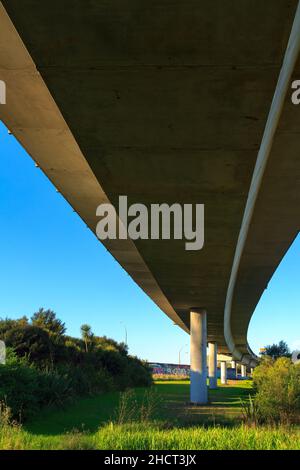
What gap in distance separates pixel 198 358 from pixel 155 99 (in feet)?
82.6

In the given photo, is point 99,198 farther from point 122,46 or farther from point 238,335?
point 238,335

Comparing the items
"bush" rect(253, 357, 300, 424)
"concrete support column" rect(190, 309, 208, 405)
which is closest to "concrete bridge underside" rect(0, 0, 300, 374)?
"bush" rect(253, 357, 300, 424)

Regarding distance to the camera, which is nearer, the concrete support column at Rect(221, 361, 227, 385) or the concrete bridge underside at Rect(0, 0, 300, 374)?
the concrete bridge underside at Rect(0, 0, 300, 374)

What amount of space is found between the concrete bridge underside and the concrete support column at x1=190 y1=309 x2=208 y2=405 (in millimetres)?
17503

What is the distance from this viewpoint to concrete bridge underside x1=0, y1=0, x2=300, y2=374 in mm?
5883

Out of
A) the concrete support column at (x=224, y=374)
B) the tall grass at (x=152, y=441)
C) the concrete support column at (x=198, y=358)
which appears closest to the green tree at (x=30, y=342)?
the concrete support column at (x=198, y=358)

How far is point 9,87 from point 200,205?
5.92 meters

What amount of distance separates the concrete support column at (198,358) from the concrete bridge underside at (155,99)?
1750cm

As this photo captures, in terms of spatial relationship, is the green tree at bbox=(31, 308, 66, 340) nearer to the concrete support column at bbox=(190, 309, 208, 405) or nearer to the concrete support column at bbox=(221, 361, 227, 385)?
the concrete support column at bbox=(190, 309, 208, 405)

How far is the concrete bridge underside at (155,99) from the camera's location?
5883mm

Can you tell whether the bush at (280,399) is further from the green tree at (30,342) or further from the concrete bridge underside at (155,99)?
the green tree at (30,342)

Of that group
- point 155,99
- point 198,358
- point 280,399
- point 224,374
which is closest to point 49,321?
point 198,358
